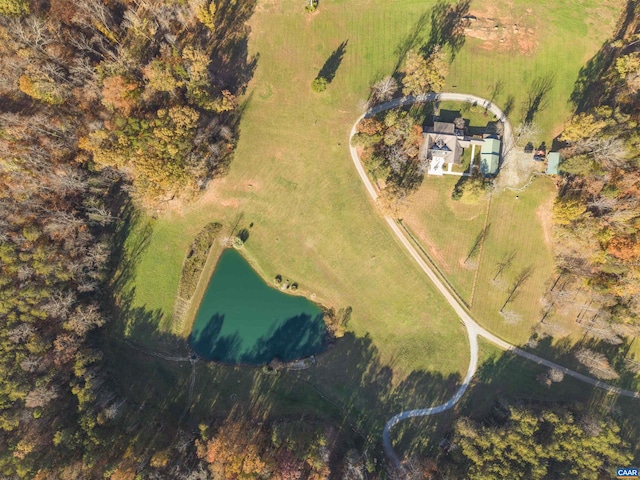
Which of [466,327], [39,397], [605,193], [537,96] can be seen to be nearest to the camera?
[39,397]

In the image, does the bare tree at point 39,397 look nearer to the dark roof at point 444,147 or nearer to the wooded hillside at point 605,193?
the dark roof at point 444,147

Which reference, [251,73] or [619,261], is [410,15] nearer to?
[251,73]

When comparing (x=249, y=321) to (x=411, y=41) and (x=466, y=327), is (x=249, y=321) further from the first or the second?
(x=411, y=41)

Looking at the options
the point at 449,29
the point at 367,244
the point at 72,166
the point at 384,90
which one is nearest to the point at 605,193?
the point at 449,29

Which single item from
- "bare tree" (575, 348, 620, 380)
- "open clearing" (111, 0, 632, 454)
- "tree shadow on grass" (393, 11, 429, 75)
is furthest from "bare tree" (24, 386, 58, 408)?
"bare tree" (575, 348, 620, 380)

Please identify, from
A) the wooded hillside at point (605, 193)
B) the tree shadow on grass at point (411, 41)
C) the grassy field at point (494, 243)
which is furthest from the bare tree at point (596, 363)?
the tree shadow on grass at point (411, 41)
